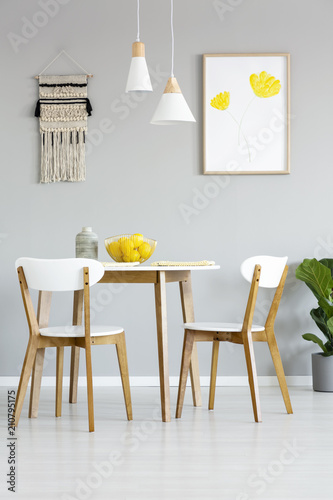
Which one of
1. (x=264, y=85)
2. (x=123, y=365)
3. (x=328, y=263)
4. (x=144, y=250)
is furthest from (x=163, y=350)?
(x=264, y=85)

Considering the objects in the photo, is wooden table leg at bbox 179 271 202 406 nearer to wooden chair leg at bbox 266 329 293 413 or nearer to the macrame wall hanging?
wooden chair leg at bbox 266 329 293 413

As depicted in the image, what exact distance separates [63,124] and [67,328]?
1445mm

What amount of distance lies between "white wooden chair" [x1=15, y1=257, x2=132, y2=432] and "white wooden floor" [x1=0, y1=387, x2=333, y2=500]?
19cm

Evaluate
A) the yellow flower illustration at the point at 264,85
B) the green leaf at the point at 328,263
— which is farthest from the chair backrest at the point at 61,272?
the yellow flower illustration at the point at 264,85

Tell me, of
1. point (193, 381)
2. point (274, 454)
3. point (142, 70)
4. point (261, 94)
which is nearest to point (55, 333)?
point (193, 381)

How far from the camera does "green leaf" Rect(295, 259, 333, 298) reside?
11.5ft

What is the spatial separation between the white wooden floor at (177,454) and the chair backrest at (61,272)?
2.00 ft

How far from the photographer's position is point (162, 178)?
3.86m

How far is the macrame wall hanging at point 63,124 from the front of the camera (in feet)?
12.6

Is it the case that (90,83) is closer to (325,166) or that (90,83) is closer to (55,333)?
(325,166)

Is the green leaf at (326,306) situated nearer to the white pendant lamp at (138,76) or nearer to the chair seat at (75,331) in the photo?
the chair seat at (75,331)

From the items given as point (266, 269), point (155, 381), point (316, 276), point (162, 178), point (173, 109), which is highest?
point (173, 109)

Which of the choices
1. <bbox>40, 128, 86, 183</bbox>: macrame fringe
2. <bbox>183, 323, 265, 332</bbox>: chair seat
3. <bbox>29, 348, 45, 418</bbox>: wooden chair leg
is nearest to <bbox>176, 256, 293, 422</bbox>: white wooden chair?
<bbox>183, 323, 265, 332</bbox>: chair seat

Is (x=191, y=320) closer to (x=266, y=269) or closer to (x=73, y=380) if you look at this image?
(x=266, y=269)
